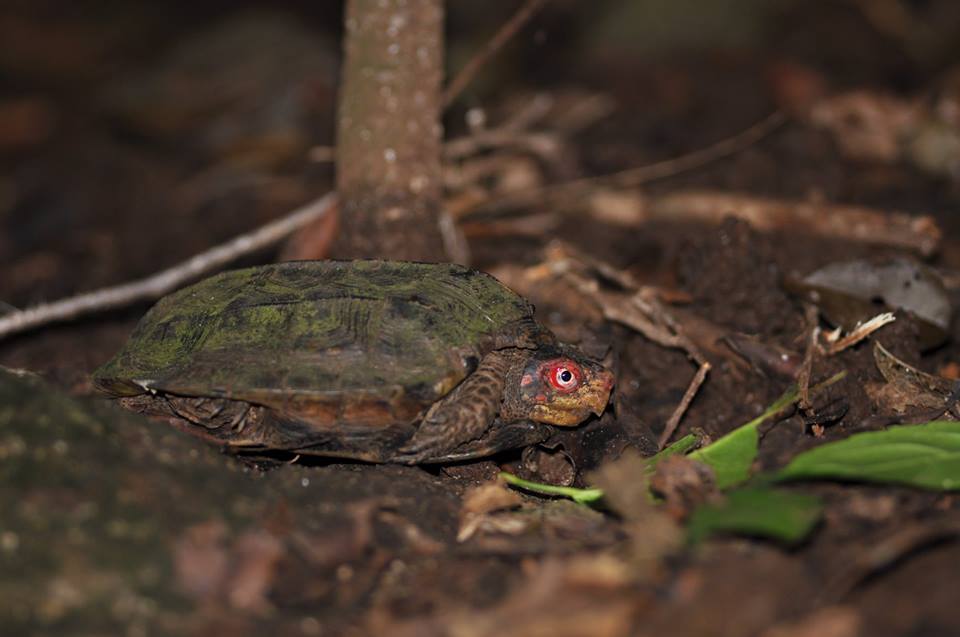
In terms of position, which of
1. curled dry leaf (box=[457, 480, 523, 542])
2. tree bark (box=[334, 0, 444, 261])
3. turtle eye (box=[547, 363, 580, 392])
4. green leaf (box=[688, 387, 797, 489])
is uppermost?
tree bark (box=[334, 0, 444, 261])

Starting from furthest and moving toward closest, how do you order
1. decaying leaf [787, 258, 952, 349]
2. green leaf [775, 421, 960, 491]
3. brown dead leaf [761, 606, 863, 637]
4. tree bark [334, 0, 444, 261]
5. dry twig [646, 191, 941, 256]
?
dry twig [646, 191, 941, 256]
tree bark [334, 0, 444, 261]
decaying leaf [787, 258, 952, 349]
green leaf [775, 421, 960, 491]
brown dead leaf [761, 606, 863, 637]

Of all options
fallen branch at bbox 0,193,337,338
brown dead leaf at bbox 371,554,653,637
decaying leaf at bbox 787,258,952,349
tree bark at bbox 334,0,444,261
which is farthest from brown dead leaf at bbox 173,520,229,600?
decaying leaf at bbox 787,258,952,349

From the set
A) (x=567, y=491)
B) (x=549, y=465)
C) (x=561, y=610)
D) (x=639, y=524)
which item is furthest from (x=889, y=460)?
(x=549, y=465)

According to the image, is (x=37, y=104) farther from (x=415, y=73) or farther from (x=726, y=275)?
(x=726, y=275)

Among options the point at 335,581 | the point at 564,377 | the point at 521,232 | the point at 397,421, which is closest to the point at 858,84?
the point at 521,232

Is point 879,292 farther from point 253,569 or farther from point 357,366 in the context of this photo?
point 253,569

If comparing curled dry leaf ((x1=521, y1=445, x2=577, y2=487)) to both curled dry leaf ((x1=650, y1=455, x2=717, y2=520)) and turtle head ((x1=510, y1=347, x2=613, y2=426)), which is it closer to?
turtle head ((x1=510, y1=347, x2=613, y2=426))

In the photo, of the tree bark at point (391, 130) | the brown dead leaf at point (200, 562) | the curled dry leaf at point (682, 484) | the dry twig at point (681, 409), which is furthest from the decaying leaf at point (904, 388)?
the brown dead leaf at point (200, 562)
